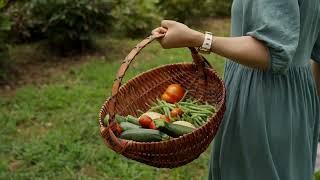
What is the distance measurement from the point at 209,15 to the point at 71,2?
3504mm

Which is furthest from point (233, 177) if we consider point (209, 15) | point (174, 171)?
point (209, 15)

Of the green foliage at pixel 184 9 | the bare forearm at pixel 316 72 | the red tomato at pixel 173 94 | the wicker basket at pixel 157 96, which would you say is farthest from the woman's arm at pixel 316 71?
the green foliage at pixel 184 9

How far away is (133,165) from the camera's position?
3.91 metres

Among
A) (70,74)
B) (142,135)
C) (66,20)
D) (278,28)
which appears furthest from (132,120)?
(66,20)

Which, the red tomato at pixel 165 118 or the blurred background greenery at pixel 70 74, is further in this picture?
the blurred background greenery at pixel 70 74

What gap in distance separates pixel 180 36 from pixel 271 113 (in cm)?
50

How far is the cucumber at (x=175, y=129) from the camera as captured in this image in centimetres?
189

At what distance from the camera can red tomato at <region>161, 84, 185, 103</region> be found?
86.2 inches

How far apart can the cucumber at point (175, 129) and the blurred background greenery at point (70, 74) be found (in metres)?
1.90

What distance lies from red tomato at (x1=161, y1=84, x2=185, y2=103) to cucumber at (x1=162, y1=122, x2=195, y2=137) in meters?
0.27

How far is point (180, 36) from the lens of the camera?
1.80 meters

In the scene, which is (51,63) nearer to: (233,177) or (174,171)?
(174,171)

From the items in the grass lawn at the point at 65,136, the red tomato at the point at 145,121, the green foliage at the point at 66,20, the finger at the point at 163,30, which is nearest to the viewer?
the finger at the point at 163,30

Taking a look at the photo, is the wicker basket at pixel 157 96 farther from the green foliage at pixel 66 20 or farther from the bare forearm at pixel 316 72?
the green foliage at pixel 66 20
